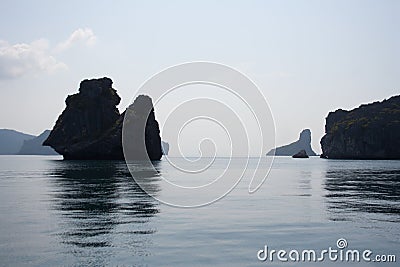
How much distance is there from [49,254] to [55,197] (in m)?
28.9

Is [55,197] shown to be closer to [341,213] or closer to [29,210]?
[29,210]

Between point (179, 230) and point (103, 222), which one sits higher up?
point (103, 222)

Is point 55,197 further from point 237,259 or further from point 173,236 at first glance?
point 237,259

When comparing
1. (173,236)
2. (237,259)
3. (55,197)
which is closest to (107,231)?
(173,236)

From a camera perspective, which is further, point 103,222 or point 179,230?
point 103,222

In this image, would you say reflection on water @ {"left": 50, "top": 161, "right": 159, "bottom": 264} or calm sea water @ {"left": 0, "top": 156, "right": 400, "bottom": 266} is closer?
calm sea water @ {"left": 0, "top": 156, "right": 400, "bottom": 266}

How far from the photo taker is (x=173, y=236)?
28500 millimetres

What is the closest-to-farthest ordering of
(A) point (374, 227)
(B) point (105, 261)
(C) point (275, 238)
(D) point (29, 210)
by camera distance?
(B) point (105, 261) → (C) point (275, 238) → (A) point (374, 227) → (D) point (29, 210)

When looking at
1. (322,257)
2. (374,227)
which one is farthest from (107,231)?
(374,227)

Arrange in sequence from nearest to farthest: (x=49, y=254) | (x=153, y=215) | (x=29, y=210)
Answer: (x=49, y=254), (x=153, y=215), (x=29, y=210)

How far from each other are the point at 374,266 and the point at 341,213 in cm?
1783

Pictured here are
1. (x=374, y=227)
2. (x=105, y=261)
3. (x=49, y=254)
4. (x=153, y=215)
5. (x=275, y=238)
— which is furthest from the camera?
(x=153, y=215)

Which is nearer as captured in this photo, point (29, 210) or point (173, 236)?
point (173, 236)

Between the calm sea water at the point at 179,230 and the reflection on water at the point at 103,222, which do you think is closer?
the calm sea water at the point at 179,230
